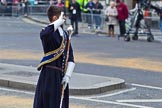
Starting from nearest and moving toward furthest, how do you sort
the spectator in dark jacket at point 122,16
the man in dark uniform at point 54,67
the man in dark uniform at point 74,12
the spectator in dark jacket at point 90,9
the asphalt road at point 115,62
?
the man in dark uniform at point 54,67, the asphalt road at point 115,62, the spectator in dark jacket at point 122,16, the man in dark uniform at point 74,12, the spectator in dark jacket at point 90,9

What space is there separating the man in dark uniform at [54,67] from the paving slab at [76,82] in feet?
11.8

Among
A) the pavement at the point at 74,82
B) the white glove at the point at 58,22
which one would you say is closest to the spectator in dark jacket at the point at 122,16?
the pavement at the point at 74,82

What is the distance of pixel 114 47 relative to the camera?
20.2 metres

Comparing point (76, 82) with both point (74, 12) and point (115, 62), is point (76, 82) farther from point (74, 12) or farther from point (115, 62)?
point (74, 12)

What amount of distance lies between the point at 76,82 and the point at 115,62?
14.4 ft

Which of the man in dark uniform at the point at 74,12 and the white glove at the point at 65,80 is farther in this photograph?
the man in dark uniform at the point at 74,12

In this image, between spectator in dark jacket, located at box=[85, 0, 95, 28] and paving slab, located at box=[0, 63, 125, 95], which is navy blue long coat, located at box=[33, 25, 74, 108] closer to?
paving slab, located at box=[0, 63, 125, 95]

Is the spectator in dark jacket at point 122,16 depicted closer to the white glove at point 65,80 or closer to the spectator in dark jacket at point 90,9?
the spectator in dark jacket at point 90,9

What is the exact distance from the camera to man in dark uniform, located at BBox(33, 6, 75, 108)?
6672mm

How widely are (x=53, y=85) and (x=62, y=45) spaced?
0.52 meters

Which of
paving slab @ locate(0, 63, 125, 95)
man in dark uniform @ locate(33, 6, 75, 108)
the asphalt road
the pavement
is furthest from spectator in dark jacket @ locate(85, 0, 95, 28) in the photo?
man in dark uniform @ locate(33, 6, 75, 108)

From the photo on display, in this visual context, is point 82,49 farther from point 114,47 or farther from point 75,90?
point 75,90

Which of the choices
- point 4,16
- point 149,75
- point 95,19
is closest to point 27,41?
point 95,19

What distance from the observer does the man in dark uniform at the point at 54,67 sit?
6.67 meters
